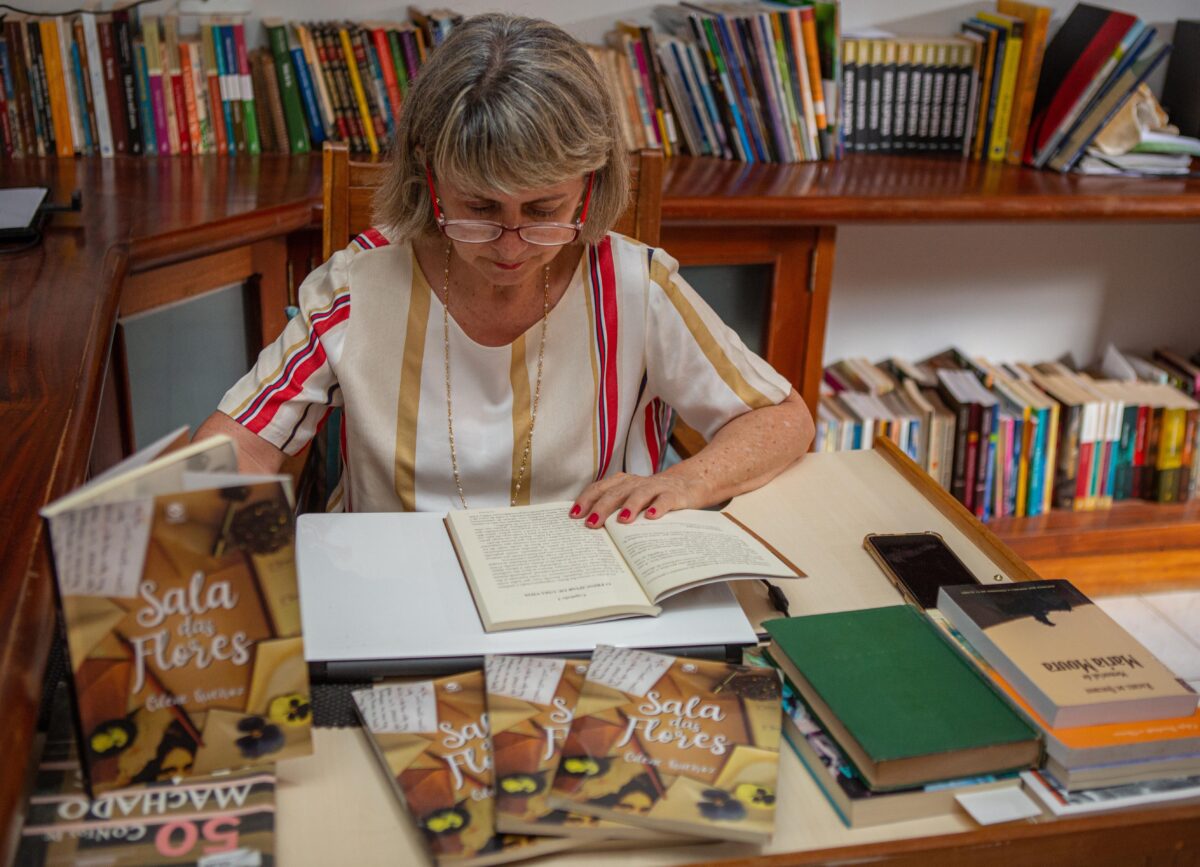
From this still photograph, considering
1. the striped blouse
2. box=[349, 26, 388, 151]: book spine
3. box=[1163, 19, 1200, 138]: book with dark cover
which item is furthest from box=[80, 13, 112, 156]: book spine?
box=[1163, 19, 1200, 138]: book with dark cover

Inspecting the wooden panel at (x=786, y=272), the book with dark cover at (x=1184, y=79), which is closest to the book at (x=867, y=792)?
the wooden panel at (x=786, y=272)

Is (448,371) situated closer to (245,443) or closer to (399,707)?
(245,443)

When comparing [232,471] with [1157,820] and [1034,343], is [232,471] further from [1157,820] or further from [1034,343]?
[1034,343]

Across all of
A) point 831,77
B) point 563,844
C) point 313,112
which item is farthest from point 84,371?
point 831,77

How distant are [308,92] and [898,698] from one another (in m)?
1.79

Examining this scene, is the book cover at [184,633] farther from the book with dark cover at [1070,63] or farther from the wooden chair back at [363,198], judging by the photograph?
the book with dark cover at [1070,63]

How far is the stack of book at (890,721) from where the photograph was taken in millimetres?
883

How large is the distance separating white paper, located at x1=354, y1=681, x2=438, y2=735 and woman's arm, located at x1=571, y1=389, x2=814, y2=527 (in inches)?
11.9

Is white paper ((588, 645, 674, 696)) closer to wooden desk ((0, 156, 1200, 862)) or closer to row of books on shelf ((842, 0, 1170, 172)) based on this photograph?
wooden desk ((0, 156, 1200, 862))

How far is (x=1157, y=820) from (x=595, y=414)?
32.8 inches

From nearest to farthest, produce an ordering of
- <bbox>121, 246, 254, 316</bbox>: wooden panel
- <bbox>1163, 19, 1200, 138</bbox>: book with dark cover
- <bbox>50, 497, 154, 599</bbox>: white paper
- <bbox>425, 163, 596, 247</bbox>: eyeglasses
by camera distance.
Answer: <bbox>50, 497, 154, 599</bbox>: white paper, <bbox>425, 163, 596, 247</bbox>: eyeglasses, <bbox>121, 246, 254, 316</bbox>: wooden panel, <bbox>1163, 19, 1200, 138</bbox>: book with dark cover

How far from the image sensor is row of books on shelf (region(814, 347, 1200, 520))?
8.82ft

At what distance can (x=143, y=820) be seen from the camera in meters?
0.80

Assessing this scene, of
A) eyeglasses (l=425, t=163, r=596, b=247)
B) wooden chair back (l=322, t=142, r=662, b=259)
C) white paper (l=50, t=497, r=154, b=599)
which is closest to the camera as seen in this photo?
white paper (l=50, t=497, r=154, b=599)
